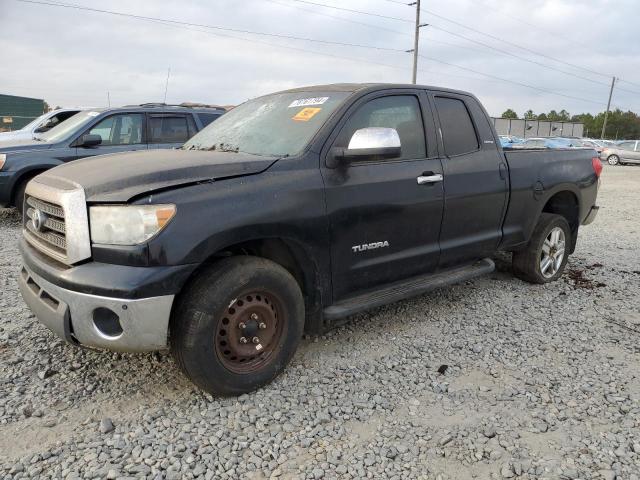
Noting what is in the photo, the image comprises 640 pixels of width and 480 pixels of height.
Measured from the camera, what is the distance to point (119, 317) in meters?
2.45

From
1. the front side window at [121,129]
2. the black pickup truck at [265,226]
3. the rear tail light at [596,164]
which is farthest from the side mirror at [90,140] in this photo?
the rear tail light at [596,164]

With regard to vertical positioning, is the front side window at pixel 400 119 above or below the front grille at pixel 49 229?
above

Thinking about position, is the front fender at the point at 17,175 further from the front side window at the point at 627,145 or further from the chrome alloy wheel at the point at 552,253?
the front side window at the point at 627,145

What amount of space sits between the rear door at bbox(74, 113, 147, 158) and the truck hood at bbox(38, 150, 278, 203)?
489 cm

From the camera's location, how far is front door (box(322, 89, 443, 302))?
3.17 metres

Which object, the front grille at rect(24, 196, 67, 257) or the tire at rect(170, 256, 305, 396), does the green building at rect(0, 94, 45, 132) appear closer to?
the front grille at rect(24, 196, 67, 257)

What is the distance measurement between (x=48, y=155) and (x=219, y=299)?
19.9ft

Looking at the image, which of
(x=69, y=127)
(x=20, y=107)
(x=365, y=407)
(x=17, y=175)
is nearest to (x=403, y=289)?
(x=365, y=407)

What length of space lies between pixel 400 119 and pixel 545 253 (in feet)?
7.81

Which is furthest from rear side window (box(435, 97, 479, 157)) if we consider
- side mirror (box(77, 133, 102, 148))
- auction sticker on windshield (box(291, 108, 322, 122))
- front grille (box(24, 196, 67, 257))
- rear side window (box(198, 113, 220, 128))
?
side mirror (box(77, 133, 102, 148))

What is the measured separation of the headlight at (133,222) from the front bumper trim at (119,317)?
0.30 m

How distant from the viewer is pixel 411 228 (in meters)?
3.55

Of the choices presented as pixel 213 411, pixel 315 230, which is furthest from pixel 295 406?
pixel 315 230

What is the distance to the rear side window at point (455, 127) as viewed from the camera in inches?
155
